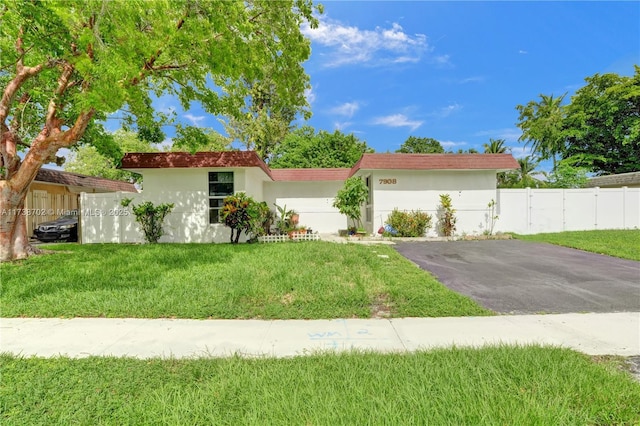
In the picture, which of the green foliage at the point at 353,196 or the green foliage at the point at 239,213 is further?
the green foliage at the point at 353,196

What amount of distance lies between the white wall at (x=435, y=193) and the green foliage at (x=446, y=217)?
0.20 meters

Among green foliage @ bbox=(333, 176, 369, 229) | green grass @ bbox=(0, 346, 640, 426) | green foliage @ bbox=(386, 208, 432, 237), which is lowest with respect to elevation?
green grass @ bbox=(0, 346, 640, 426)

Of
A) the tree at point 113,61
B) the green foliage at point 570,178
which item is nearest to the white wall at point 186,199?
the tree at point 113,61

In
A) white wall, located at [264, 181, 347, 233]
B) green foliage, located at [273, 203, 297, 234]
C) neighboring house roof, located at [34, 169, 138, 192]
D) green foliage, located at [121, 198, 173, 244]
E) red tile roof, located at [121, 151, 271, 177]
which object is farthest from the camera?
white wall, located at [264, 181, 347, 233]

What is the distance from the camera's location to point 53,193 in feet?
→ 50.7

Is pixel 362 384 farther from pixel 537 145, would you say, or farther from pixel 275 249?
pixel 537 145

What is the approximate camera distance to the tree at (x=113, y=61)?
5.81 meters

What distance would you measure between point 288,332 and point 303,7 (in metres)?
8.98

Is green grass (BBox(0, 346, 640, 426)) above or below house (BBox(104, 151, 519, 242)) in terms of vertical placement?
below

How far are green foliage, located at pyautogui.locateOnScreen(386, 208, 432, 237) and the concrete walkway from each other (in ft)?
26.7

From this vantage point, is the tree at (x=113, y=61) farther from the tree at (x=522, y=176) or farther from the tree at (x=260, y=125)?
the tree at (x=522, y=176)

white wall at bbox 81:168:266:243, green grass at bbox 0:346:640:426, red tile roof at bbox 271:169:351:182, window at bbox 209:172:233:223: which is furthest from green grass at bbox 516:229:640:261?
window at bbox 209:172:233:223

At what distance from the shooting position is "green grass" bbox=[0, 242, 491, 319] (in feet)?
13.8

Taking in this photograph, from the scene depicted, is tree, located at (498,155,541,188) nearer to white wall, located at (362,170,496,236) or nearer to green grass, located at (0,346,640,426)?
white wall, located at (362,170,496,236)
